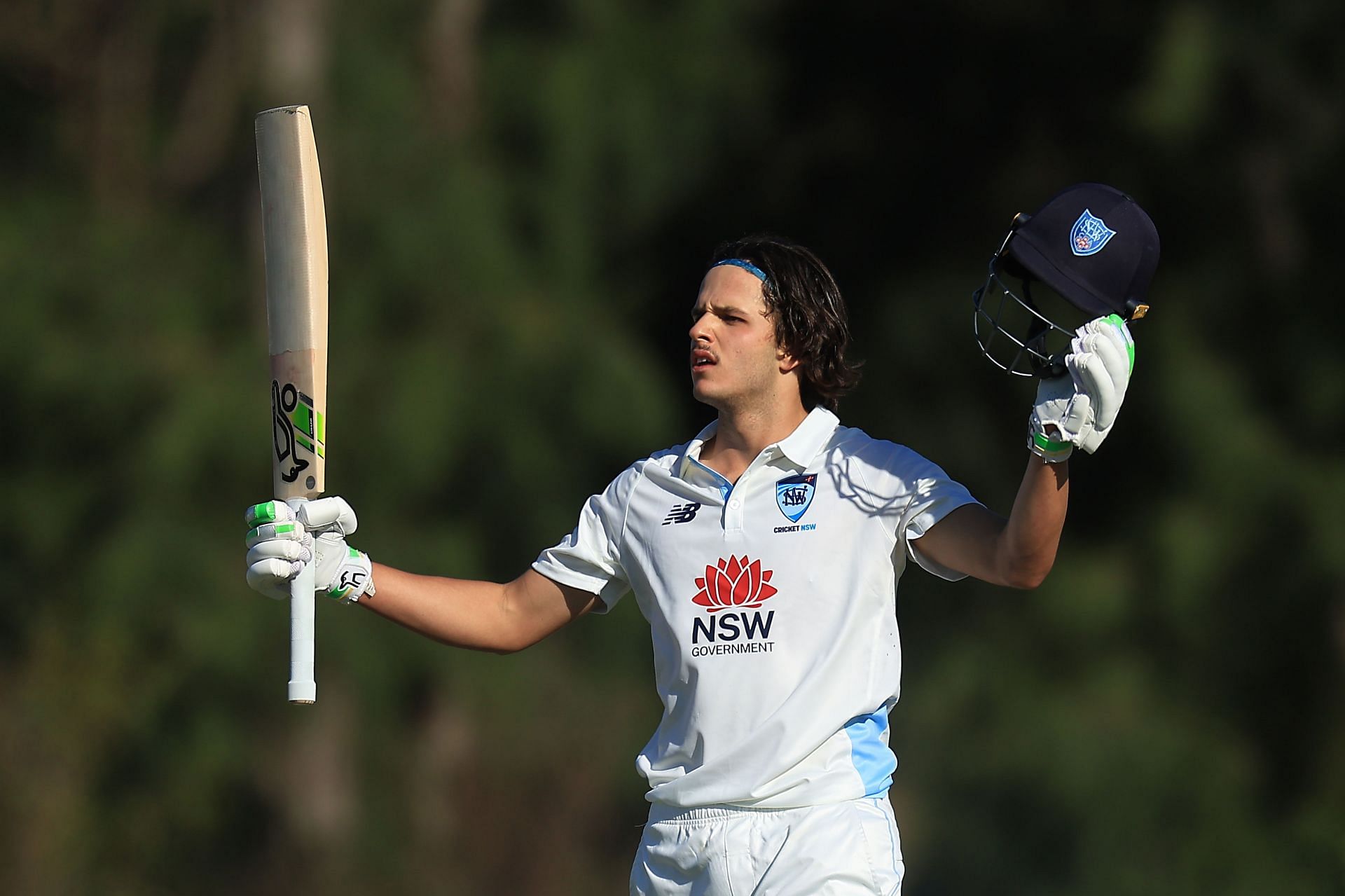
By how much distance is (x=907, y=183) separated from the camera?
35.8ft

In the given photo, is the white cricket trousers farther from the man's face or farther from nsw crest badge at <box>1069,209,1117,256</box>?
nsw crest badge at <box>1069,209,1117,256</box>

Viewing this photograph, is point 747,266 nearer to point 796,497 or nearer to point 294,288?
point 796,497

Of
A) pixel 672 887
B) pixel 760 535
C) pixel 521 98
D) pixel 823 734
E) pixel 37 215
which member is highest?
pixel 521 98

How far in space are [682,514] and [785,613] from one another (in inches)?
12.1

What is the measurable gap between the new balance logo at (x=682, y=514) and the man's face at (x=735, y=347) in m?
0.20

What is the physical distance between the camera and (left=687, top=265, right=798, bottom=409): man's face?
11.5 feet

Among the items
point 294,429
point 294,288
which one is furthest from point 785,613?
point 294,288

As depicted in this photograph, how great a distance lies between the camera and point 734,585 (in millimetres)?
3336

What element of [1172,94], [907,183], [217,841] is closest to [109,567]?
[217,841]

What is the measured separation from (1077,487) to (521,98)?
3.83 meters

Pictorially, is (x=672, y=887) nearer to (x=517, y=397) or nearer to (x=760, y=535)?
(x=760, y=535)

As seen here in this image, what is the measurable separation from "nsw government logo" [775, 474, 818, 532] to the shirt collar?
1.3 inches

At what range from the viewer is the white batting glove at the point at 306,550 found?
3295 mm

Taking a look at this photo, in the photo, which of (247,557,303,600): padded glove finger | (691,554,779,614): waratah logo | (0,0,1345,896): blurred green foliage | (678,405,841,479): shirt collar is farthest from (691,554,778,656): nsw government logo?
(0,0,1345,896): blurred green foliage
